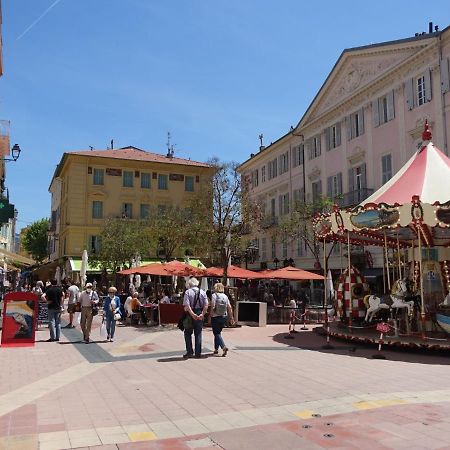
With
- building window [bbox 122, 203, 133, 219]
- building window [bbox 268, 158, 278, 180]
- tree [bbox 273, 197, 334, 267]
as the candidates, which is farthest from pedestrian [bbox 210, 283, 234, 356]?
building window [bbox 122, 203, 133, 219]

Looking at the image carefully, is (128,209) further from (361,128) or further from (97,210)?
(361,128)

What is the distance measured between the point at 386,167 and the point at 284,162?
12928 mm

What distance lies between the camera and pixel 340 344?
13.1 metres

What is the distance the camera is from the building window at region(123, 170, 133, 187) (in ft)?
155

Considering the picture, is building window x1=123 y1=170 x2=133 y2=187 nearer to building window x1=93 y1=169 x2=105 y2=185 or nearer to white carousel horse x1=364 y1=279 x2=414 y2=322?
building window x1=93 y1=169 x2=105 y2=185

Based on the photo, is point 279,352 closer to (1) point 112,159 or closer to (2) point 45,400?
(2) point 45,400

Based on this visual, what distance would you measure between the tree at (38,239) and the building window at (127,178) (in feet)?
107

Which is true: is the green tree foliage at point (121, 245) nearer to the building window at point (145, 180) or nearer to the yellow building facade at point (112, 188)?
the yellow building facade at point (112, 188)

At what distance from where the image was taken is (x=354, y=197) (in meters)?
29.3

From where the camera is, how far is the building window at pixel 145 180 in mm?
47906

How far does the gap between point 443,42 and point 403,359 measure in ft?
61.0

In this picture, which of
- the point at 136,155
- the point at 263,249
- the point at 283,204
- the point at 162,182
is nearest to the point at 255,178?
the point at 283,204

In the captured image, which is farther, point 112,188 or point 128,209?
point 128,209

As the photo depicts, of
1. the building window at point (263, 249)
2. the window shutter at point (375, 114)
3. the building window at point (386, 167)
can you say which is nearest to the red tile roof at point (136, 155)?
the building window at point (263, 249)
